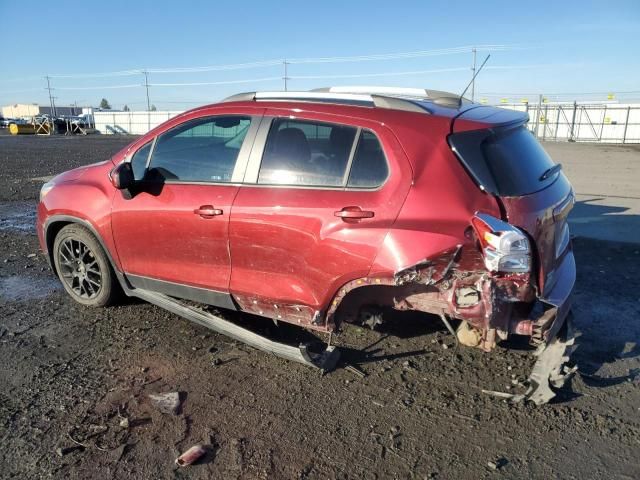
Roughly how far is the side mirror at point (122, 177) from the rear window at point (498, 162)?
8.27ft

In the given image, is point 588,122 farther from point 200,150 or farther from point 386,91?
point 200,150

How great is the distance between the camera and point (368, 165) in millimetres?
3283

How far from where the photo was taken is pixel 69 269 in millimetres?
4805

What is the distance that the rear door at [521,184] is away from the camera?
305cm

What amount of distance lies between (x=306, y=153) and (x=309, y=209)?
45 cm

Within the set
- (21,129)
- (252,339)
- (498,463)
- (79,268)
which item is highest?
(79,268)

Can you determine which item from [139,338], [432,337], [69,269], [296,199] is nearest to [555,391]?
[432,337]

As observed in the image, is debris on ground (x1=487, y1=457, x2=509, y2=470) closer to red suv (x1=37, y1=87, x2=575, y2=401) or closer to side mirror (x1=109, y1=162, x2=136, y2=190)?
red suv (x1=37, y1=87, x2=575, y2=401)

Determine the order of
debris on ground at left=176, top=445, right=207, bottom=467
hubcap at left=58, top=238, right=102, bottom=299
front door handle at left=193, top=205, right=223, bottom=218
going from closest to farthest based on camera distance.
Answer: debris on ground at left=176, top=445, right=207, bottom=467 → front door handle at left=193, top=205, right=223, bottom=218 → hubcap at left=58, top=238, right=102, bottom=299

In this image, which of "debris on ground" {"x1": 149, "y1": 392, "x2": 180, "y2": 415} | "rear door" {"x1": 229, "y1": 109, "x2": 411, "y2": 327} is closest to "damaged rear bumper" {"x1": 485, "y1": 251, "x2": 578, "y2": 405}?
"rear door" {"x1": 229, "y1": 109, "x2": 411, "y2": 327}

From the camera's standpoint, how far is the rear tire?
4527 mm

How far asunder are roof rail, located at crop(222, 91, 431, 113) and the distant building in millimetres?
110571

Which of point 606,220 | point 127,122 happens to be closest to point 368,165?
point 606,220

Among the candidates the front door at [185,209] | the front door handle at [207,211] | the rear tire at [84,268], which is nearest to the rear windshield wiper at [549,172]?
the front door at [185,209]
